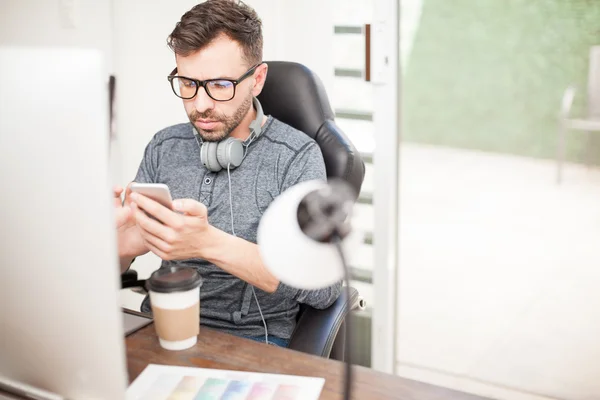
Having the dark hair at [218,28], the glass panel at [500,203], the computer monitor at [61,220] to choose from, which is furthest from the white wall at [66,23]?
the computer monitor at [61,220]

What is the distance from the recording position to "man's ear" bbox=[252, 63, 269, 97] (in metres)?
1.65

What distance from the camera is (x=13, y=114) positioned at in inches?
27.7

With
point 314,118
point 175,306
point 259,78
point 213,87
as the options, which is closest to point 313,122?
point 314,118

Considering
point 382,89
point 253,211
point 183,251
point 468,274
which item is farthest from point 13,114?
point 468,274

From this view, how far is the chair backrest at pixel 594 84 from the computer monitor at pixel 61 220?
180 cm

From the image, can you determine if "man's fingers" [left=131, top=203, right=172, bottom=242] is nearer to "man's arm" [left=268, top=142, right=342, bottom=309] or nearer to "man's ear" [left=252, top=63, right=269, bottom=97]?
"man's arm" [left=268, top=142, right=342, bottom=309]

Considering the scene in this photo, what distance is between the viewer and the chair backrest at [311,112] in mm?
1611

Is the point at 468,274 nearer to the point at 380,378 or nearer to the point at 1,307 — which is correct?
the point at 380,378

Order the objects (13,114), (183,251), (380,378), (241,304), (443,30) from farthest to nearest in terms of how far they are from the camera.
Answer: (443,30) → (241,304) → (183,251) → (380,378) → (13,114)

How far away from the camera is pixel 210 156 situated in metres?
1.54

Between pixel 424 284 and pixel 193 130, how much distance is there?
1419 mm

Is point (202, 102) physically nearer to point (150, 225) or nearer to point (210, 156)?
point (210, 156)

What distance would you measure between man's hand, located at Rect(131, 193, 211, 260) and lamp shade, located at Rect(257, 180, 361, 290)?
453mm

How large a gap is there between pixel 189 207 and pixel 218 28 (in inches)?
22.0
